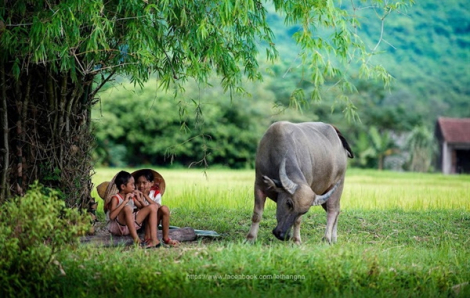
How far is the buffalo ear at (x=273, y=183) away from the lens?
708 cm

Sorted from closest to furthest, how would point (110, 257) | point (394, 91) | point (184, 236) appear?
point (110, 257)
point (184, 236)
point (394, 91)

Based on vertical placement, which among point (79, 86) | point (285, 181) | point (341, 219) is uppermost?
point (79, 86)

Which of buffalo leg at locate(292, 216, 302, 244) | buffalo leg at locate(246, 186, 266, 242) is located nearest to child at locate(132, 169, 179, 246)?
buffalo leg at locate(246, 186, 266, 242)

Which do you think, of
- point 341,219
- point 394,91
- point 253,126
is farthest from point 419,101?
point 341,219

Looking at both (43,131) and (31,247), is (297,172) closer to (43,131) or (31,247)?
(31,247)

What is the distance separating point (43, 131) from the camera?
8.29 meters

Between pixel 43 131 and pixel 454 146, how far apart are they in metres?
22.6

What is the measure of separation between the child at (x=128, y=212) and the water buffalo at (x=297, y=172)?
1.10m

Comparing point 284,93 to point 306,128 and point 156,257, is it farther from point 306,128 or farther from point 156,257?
point 156,257

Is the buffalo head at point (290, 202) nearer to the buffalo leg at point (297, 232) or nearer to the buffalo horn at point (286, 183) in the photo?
the buffalo horn at point (286, 183)

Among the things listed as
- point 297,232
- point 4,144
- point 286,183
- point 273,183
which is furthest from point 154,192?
point 4,144

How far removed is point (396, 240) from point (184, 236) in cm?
259

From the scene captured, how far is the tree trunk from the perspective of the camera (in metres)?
7.97

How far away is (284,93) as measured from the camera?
29609 mm
